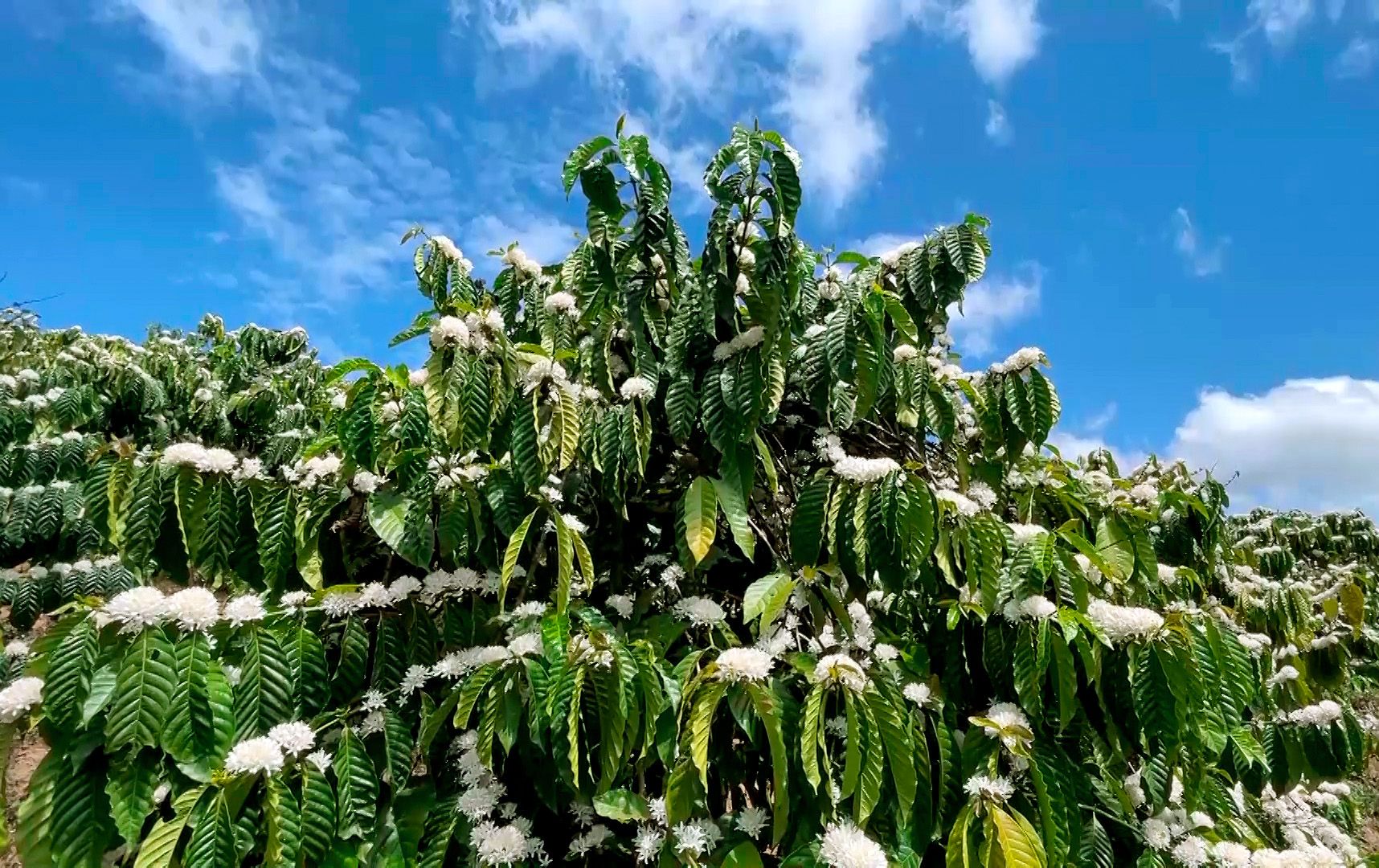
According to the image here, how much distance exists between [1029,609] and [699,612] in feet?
2.68

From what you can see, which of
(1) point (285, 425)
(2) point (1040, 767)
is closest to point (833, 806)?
(2) point (1040, 767)

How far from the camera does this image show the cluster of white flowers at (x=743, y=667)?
1.66 meters

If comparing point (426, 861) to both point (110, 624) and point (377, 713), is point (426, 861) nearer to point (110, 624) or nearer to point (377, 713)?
point (377, 713)

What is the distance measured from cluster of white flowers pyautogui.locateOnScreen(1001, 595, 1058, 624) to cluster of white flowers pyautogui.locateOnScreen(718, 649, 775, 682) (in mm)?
677

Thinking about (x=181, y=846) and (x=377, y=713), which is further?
(x=377, y=713)

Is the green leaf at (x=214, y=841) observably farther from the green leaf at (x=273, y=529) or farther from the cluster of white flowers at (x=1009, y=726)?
the cluster of white flowers at (x=1009, y=726)

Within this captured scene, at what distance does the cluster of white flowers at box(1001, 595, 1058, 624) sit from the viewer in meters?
1.86

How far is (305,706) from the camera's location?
68.8 inches

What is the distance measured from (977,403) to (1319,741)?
2.16 metres

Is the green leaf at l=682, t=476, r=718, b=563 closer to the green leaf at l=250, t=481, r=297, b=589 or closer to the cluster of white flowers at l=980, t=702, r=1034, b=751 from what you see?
the cluster of white flowers at l=980, t=702, r=1034, b=751

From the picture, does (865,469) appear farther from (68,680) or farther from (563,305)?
(68,680)

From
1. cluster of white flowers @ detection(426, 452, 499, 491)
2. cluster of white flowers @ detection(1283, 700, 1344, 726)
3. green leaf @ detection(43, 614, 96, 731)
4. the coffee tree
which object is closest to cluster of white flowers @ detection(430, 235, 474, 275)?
the coffee tree

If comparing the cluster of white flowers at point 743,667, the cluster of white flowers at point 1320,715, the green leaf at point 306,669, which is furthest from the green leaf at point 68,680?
the cluster of white flowers at point 1320,715

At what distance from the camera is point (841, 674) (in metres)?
1.67
